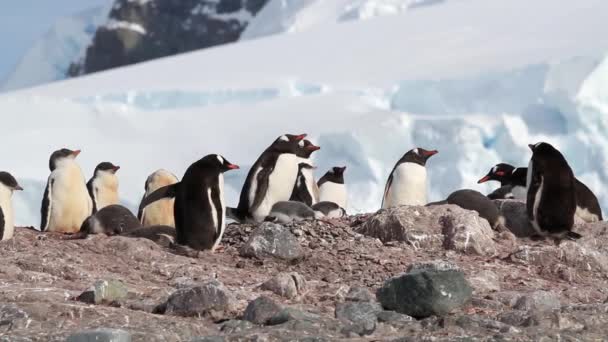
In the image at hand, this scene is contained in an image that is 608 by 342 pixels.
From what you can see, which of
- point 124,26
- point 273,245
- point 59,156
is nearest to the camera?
point 273,245

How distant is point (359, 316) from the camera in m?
4.59

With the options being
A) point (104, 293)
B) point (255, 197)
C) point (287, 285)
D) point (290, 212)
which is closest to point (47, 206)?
point (255, 197)

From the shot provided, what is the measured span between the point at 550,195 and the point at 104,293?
13.0 feet

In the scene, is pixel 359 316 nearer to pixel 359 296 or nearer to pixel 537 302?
pixel 359 296

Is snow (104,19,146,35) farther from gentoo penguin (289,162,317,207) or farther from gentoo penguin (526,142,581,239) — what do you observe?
gentoo penguin (526,142,581,239)

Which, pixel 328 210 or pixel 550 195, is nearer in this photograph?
pixel 550 195

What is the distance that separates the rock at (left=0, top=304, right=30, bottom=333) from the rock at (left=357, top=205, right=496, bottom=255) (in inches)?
118

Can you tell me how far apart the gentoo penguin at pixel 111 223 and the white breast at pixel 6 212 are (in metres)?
0.57

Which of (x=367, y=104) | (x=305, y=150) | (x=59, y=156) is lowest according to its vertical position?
(x=59, y=156)

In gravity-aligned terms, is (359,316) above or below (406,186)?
below

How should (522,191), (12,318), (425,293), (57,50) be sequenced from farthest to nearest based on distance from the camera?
(57,50)
(522,191)
(425,293)
(12,318)

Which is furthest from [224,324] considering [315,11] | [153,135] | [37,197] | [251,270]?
[315,11]

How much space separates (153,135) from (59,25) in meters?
70.9

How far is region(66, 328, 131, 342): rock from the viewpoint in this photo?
3994mm
